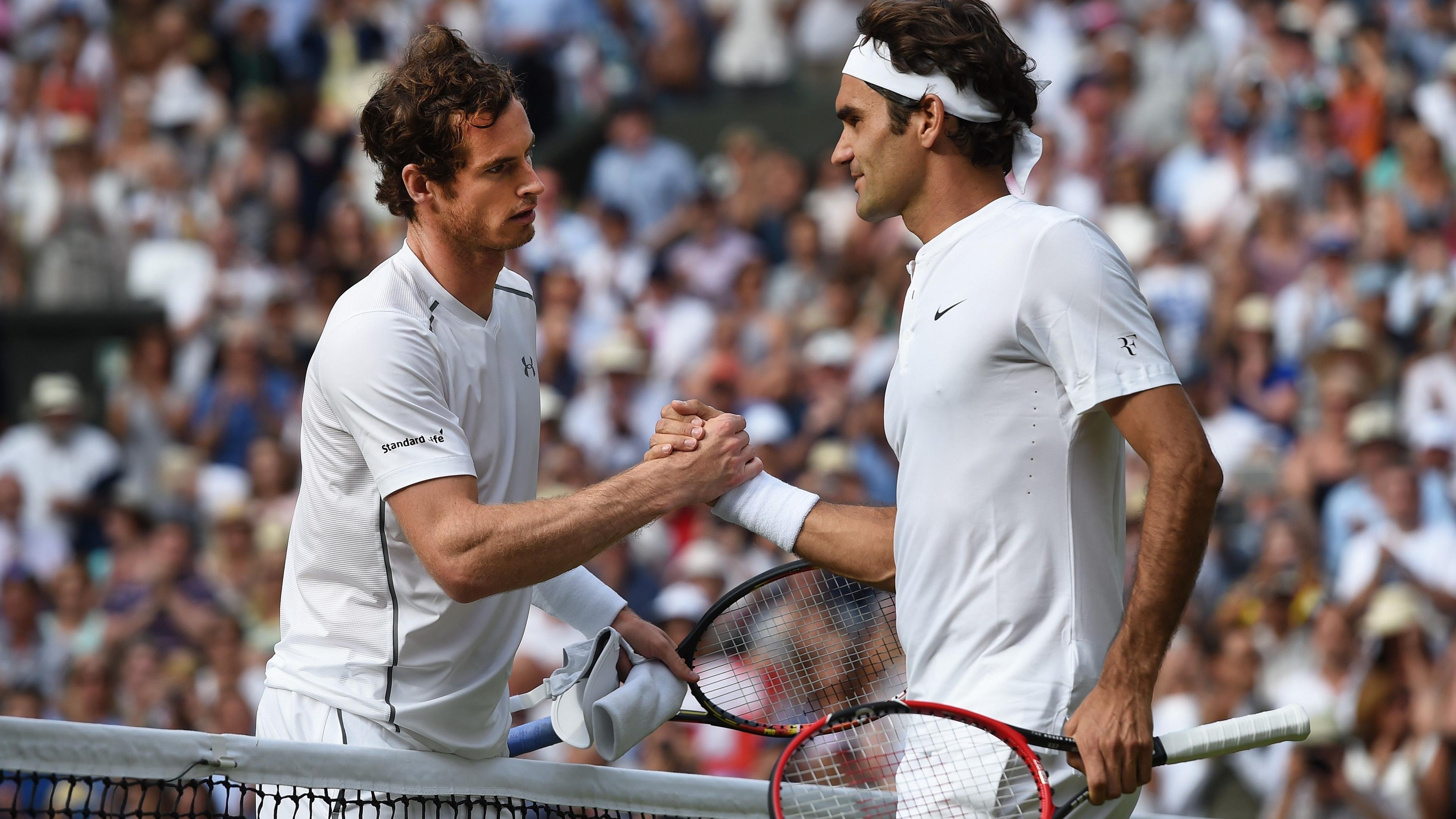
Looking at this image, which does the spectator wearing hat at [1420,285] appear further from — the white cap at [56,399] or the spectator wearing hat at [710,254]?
the white cap at [56,399]

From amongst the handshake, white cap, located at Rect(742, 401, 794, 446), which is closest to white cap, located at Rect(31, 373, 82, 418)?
white cap, located at Rect(742, 401, 794, 446)

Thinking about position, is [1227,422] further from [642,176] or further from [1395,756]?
[642,176]

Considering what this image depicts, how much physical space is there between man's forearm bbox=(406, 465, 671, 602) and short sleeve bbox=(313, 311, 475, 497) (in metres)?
0.11

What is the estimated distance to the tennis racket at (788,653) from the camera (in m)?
3.63

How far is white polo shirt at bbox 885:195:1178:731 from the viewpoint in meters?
2.86

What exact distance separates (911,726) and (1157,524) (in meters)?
Answer: 0.54

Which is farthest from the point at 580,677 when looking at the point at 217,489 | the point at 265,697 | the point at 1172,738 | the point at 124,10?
the point at 124,10

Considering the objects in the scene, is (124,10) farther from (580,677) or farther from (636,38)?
(580,677)

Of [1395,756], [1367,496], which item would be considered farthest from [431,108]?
[1367,496]

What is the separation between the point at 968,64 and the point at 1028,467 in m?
0.74

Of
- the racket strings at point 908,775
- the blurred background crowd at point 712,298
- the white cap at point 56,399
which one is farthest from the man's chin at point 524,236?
the white cap at point 56,399

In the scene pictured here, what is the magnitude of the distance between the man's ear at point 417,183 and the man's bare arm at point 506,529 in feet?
1.98

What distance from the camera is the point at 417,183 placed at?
342 cm

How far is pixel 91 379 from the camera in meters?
11.4
